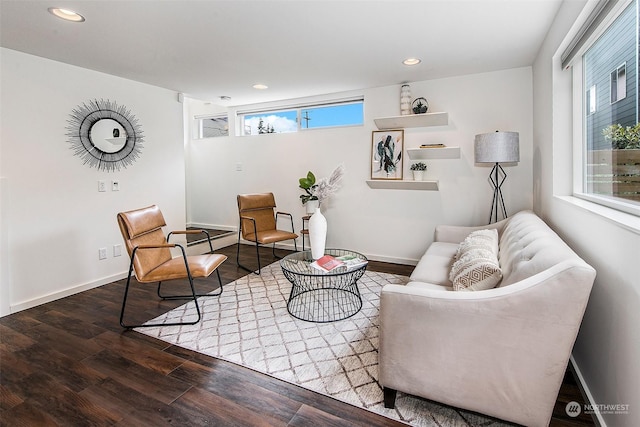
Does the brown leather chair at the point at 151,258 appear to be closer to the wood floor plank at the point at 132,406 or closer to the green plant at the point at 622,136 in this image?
the wood floor plank at the point at 132,406

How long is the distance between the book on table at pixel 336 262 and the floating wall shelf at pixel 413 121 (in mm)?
1880

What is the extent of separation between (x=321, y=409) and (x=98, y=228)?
124 inches

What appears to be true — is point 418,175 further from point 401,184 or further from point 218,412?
point 218,412

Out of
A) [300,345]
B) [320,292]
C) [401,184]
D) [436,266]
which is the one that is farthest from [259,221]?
[436,266]

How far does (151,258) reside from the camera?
2818 millimetres

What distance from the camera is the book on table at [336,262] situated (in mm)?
2697

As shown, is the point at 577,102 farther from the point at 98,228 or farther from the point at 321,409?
the point at 98,228

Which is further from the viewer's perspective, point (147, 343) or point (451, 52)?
point (451, 52)

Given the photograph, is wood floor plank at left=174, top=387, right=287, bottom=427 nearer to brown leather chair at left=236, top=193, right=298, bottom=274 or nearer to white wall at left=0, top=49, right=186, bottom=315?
brown leather chair at left=236, top=193, right=298, bottom=274

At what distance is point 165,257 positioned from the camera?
119 inches

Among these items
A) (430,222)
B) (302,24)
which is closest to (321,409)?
(302,24)

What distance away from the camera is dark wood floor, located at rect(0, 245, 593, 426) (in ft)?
5.35

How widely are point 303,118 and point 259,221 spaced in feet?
5.46

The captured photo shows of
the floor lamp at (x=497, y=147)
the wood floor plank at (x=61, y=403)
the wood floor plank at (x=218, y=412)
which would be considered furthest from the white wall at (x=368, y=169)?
the wood floor plank at (x=61, y=403)
